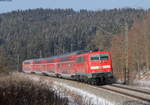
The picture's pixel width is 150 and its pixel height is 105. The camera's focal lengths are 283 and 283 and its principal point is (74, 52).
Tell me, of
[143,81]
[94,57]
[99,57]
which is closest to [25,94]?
[94,57]

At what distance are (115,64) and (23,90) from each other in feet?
120

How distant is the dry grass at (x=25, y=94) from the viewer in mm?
12615

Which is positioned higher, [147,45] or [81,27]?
[81,27]

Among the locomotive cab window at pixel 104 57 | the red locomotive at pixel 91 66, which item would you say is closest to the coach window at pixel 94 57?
the red locomotive at pixel 91 66

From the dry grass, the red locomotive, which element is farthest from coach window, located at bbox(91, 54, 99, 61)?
the dry grass

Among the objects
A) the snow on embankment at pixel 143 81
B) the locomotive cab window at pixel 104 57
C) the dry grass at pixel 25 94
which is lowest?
the snow on embankment at pixel 143 81

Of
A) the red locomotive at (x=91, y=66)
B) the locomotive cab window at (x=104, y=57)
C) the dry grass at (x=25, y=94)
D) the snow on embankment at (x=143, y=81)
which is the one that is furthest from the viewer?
the locomotive cab window at (x=104, y=57)

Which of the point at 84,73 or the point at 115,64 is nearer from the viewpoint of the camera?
the point at 84,73

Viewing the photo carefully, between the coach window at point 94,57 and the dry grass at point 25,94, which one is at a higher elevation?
the coach window at point 94,57

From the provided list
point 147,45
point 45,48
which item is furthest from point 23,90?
point 45,48

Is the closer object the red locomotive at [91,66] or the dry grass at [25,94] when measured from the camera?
the dry grass at [25,94]

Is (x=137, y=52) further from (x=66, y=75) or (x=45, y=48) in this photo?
(x=45, y=48)

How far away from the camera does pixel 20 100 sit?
12867 millimetres

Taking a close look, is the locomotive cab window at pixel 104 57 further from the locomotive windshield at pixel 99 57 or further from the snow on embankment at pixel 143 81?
the snow on embankment at pixel 143 81
